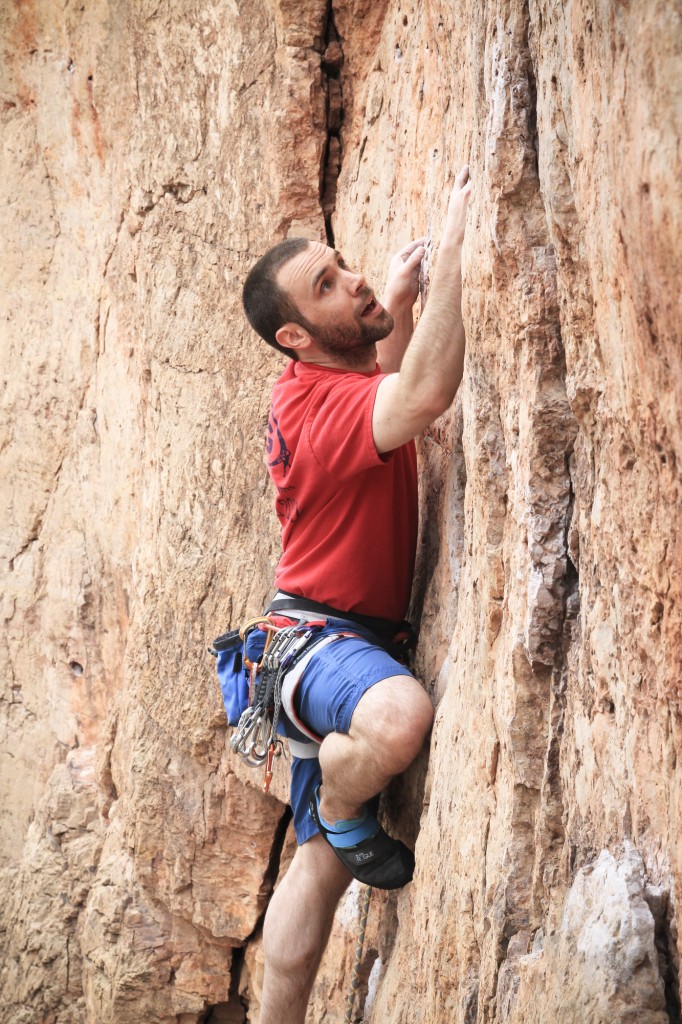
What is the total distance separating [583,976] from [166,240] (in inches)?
156

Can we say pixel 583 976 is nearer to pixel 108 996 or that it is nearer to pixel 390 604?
pixel 390 604

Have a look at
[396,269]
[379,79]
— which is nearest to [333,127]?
[379,79]

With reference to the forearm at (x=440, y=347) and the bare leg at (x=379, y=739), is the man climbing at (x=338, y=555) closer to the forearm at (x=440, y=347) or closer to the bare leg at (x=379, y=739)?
the bare leg at (x=379, y=739)

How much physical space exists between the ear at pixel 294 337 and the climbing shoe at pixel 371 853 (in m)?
1.48

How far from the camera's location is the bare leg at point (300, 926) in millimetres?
3473

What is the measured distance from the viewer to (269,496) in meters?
4.74

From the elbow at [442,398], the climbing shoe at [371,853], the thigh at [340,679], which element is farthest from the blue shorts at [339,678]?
the elbow at [442,398]

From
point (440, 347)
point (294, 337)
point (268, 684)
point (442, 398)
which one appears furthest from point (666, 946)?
point (294, 337)

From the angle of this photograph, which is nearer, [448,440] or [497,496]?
[497,496]

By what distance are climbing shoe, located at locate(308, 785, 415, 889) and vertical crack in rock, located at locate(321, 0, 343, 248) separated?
2449mm

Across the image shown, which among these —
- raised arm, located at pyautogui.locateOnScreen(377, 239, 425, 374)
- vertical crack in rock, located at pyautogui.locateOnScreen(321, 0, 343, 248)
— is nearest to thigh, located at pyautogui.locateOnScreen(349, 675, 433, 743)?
raised arm, located at pyautogui.locateOnScreen(377, 239, 425, 374)

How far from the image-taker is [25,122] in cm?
619

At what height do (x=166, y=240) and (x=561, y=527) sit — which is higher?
(x=166, y=240)

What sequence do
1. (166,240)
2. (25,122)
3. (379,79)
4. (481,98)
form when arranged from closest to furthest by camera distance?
(481,98)
(379,79)
(166,240)
(25,122)
